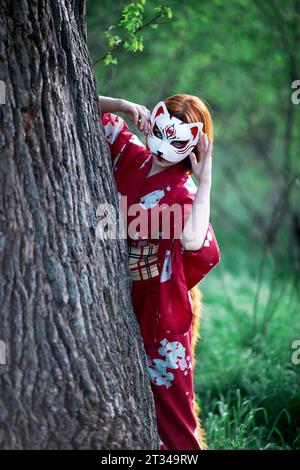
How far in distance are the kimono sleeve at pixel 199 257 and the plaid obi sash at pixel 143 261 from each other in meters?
0.13

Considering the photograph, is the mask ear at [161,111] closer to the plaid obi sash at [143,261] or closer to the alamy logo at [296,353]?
the plaid obi sash at [143,261]

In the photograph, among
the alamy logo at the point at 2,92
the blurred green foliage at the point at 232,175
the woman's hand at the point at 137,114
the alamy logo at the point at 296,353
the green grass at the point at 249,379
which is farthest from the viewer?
the alamy logo at the point at 296,353

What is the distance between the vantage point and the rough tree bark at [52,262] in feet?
6.84

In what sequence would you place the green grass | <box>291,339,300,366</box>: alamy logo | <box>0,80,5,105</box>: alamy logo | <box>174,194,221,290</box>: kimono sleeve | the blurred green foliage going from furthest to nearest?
<box>291,339,300,366</box>: alamy logo → the blurred green foliage → the green grass → <box>174,194,221,290</box>: kimono sleeve → <box>0,80,5,105</box>: alamy logo

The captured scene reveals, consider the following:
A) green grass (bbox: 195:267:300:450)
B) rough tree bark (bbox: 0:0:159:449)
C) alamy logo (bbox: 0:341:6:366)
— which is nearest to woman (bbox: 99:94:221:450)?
rough tree bark (bbox: 0:0:159:449)

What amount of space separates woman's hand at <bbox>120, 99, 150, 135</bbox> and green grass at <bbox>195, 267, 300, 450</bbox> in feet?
4.94

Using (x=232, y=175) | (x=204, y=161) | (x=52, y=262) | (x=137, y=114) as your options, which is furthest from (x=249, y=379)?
(x=232, y=175)

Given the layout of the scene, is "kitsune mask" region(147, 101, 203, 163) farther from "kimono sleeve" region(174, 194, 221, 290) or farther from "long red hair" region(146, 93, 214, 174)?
"kimono sleeve" region(174, 194, 221, 290)

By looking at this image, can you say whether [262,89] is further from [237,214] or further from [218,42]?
[237,214]

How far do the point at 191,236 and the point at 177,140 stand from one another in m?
0.41

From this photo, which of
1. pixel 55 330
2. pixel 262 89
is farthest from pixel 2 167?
pixel 262 89

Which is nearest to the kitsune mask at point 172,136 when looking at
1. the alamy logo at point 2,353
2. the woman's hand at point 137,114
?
the woman's hand at point 137,114

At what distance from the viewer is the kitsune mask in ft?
8.57

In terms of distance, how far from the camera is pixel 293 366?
4125 millimetres
